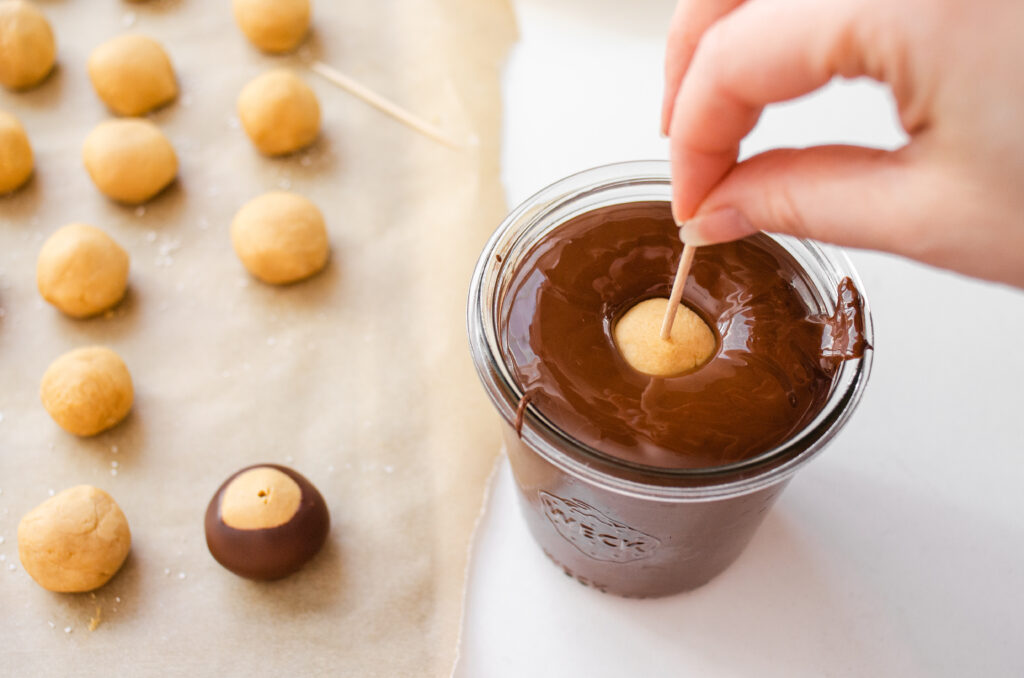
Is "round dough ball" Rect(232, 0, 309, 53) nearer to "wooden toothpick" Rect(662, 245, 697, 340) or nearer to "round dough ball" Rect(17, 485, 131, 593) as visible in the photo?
"round dough ball" Rect(17, 485, 131, 593)

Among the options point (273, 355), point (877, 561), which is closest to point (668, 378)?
point (877, 561)

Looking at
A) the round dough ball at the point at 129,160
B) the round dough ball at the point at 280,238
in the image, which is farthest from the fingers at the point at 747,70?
the round dough ball at the point at 129,160

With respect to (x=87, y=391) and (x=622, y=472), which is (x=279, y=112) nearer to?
(x=87, y=391)

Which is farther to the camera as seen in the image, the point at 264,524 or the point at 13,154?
the point at 13,154

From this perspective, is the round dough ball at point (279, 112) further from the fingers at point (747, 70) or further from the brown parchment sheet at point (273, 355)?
the fingers at point (747, 70)

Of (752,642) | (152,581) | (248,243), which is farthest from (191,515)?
(752,642)

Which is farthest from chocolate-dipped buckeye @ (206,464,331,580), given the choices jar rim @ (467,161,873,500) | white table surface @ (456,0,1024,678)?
jar rim @ (467,161,873,500)

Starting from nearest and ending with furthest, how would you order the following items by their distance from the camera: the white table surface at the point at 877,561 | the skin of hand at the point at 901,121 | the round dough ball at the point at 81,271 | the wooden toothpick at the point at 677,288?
the skin of hand at the point at 901,121 → the wooden toothpick at the point at 677,288 → the white table surface at the point at 877,561 → the round dough ball at the point at 81,271

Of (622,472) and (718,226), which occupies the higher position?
(718,226)
